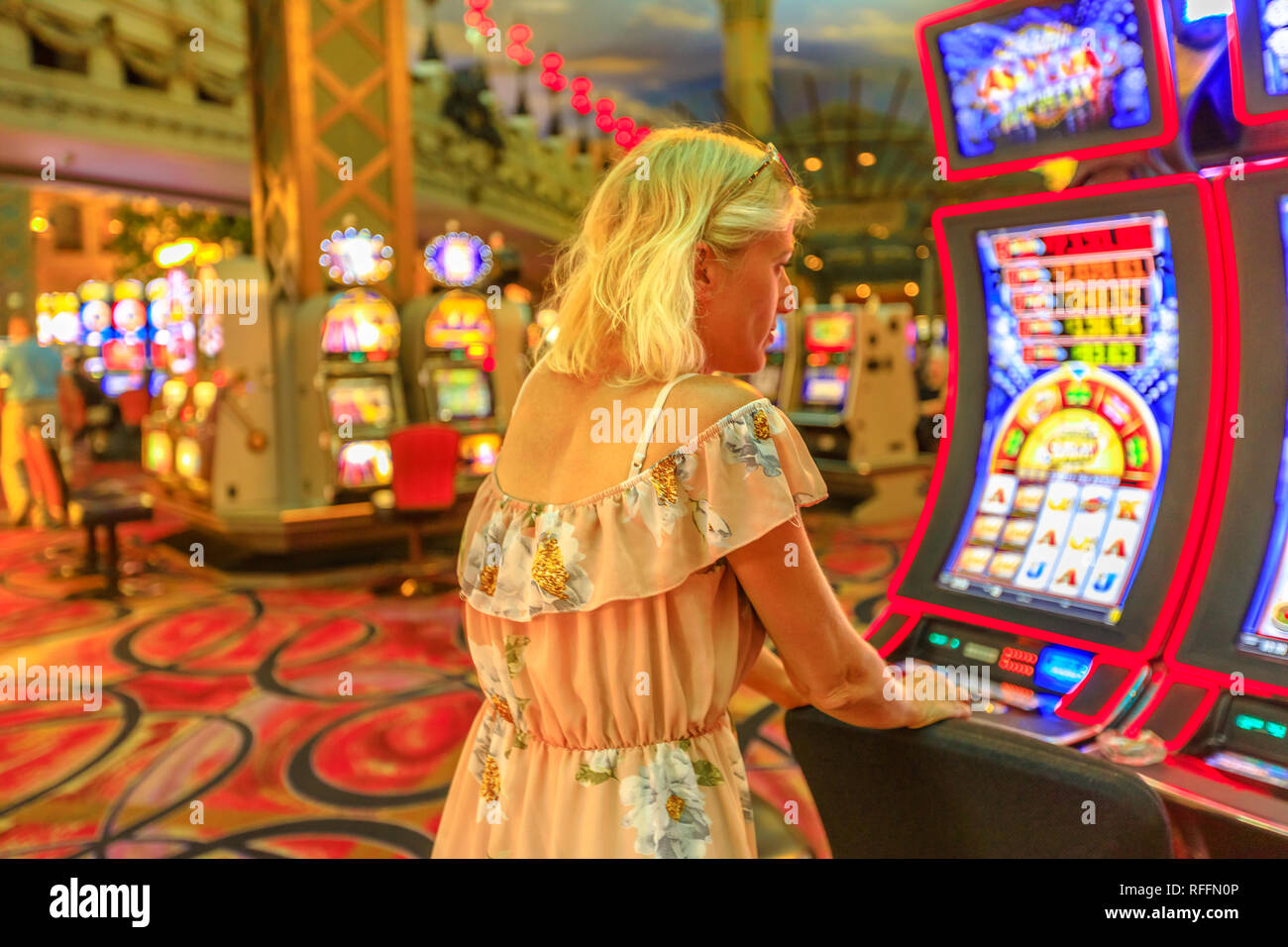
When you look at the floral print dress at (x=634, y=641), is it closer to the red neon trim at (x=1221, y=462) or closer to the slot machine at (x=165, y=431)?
the red neon trim at (x=1221, y=462)

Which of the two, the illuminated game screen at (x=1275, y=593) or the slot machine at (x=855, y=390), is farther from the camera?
the slot machine at (x=855, y=390)

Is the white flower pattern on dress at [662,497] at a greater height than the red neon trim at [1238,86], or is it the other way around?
the red neon trim at [1238,86]

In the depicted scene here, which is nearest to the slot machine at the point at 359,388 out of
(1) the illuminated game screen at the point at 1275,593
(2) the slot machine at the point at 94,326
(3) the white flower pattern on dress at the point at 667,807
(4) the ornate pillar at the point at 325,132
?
(4) the ornate pillar at the point at 325,132

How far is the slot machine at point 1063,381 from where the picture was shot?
1.55 metres

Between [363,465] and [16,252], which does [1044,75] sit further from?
[16,252]

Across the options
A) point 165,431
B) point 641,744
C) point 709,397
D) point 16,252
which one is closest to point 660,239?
point 709,397

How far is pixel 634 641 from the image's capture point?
1.17 metres

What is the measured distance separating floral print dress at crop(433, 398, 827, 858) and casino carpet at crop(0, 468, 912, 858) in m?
1.54

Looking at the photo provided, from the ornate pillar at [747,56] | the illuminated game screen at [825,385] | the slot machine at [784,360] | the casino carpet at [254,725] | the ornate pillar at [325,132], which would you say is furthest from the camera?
the ornate pillar at [747,56]

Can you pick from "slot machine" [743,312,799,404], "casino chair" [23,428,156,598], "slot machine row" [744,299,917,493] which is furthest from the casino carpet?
"slot machine" [743,312,799,404]

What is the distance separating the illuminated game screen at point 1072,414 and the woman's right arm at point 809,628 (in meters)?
0.55

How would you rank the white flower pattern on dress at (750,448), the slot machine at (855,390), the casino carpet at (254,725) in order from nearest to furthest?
the white flower pattern on dress at (750,448)
the casino carpet at (254,725)
the slot machine at (855,390)

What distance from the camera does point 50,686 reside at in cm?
397
